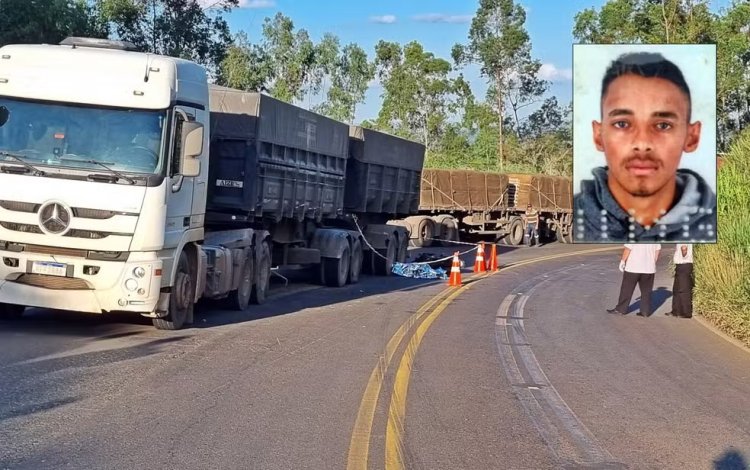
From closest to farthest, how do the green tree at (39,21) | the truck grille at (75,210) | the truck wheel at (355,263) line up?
the truck grille at (75,210)
the truck wheel at (355,263)
the green tree at (39,21)

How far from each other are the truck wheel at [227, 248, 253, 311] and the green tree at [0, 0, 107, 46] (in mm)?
21207

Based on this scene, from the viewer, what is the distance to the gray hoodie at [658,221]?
8766 millimetres

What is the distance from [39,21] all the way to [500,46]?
32586 millimetres

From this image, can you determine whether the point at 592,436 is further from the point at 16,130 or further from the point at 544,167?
the point at 544,167

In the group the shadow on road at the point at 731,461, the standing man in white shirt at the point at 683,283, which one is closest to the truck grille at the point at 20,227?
the shadow on road at the point at 731,461

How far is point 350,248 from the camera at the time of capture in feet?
70.8

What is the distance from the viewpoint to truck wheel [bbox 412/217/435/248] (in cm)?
3391

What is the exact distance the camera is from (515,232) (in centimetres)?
4184

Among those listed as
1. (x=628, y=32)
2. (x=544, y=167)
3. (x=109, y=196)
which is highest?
(x=628, y=32)

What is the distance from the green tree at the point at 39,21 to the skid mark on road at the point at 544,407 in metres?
23.8

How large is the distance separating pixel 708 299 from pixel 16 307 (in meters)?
10.6

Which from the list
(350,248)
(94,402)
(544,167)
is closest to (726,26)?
(544,167)

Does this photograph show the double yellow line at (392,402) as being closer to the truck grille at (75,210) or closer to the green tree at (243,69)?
the truck grille at (75,210)

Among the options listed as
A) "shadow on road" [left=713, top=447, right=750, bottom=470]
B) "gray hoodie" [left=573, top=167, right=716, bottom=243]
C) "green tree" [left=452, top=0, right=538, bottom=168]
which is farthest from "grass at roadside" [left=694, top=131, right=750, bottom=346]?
"green tree" [left=452, top=0, right=538, bottom=168]
